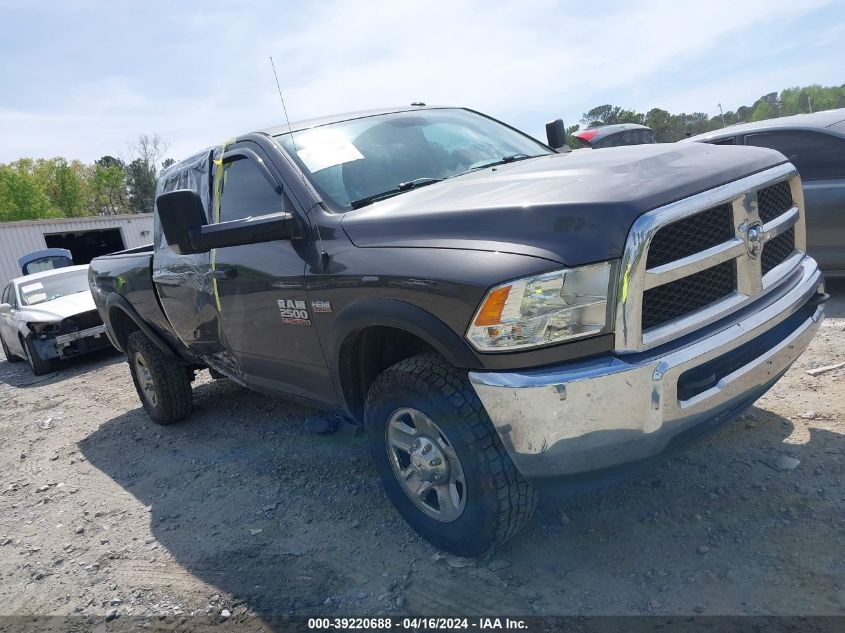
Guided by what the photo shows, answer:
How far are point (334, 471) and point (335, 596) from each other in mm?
1171

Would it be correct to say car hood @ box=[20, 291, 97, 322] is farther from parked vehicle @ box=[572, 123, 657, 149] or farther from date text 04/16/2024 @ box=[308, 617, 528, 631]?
parked vehicle @ box=[572, 123, 657, 149]

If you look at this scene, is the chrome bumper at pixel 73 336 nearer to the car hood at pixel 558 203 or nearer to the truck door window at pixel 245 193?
the truck door window at pixel 245 193

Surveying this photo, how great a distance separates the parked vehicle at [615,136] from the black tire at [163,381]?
8.68m

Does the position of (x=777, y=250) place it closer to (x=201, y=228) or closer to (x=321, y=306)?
(x=321, y=306)

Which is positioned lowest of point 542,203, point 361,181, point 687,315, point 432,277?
point 687,315

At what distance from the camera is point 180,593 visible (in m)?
2.79

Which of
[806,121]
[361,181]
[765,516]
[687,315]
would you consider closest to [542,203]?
[687,315]

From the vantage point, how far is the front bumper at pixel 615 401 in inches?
77.6

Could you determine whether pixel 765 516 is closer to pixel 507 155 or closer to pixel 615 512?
pixel 615 512

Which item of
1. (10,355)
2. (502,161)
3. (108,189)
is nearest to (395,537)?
(502,161)

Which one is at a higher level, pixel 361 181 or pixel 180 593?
pixel 361 181

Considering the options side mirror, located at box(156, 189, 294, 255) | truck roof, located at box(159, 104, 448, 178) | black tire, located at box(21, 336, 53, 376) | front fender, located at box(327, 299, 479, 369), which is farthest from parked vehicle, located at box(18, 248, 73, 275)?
front fender, located at box(327, 299, 479, 369)

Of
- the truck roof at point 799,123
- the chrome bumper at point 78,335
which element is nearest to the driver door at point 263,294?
the truck roof at point 799,123

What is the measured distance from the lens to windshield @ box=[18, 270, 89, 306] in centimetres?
980
